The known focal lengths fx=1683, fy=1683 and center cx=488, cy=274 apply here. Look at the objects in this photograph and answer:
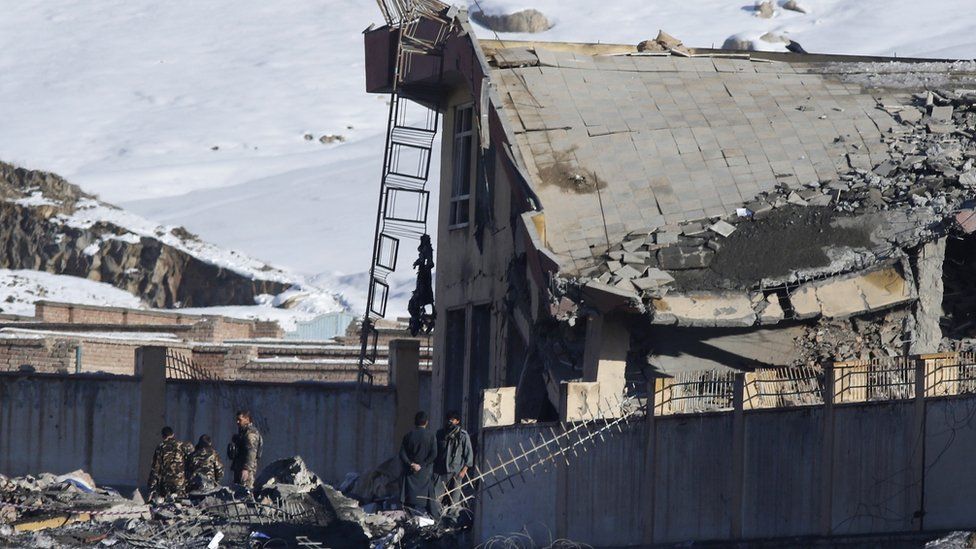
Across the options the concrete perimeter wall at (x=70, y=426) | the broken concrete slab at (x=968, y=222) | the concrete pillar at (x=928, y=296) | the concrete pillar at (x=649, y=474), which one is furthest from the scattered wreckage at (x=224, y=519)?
the broken concrete slab at (x=968, y=222)

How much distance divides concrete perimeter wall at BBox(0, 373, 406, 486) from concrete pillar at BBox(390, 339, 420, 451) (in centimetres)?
15

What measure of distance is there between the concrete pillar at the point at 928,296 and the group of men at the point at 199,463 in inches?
280

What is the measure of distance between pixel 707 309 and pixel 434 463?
3.21 meters

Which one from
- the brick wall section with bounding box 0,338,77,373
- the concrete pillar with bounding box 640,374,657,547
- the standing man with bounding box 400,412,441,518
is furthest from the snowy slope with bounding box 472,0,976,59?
the concrete pillar with bounding box 640,374,657,547

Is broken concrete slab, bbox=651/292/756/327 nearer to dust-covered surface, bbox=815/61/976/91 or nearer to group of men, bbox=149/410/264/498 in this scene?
group of men, bbox=149/410/264/498

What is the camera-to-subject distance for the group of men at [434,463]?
53.3 ft

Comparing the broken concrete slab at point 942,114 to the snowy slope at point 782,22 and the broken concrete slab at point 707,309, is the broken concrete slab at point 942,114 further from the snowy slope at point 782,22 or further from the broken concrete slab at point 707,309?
the snowy slope at point 782,22

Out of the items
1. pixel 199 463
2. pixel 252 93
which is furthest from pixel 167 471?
pixel 252 93

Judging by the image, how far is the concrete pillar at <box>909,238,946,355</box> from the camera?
1759cm

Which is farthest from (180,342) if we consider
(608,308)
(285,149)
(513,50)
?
(285,149)

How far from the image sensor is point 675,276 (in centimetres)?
1778

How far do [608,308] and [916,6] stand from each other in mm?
77298

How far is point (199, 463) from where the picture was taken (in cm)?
1838

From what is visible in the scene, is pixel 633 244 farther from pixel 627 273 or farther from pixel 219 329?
pixel 219 329
